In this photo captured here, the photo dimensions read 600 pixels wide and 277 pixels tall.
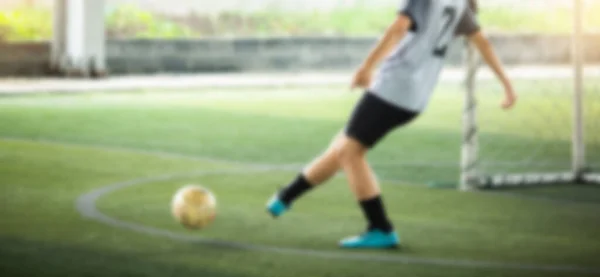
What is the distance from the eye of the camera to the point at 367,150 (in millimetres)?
8672

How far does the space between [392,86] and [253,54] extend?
78.0ft

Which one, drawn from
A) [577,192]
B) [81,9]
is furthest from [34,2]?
[577,192]

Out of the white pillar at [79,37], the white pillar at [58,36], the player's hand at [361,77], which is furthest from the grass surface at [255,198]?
the white pillar at [58,36]

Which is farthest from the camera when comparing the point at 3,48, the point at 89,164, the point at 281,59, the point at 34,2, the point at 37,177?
the point at 281,59

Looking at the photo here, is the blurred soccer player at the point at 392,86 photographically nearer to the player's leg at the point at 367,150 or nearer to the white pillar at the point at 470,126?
the player's leg at the point at 367,150

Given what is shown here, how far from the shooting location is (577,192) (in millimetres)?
12422

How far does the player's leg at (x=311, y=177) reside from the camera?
29.2ft

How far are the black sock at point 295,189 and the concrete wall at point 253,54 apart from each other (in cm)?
2004

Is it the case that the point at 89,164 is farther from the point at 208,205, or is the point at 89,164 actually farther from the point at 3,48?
the point at 3,48

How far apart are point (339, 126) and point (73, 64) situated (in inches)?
443

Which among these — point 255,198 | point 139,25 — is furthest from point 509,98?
point 139,25

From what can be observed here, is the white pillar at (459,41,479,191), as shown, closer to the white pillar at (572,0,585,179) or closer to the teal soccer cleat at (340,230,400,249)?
the white pillar at (572,0,585,179)

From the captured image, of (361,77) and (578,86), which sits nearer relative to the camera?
(361,77)

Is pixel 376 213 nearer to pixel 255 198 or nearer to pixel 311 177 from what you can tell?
pixel 311 177
